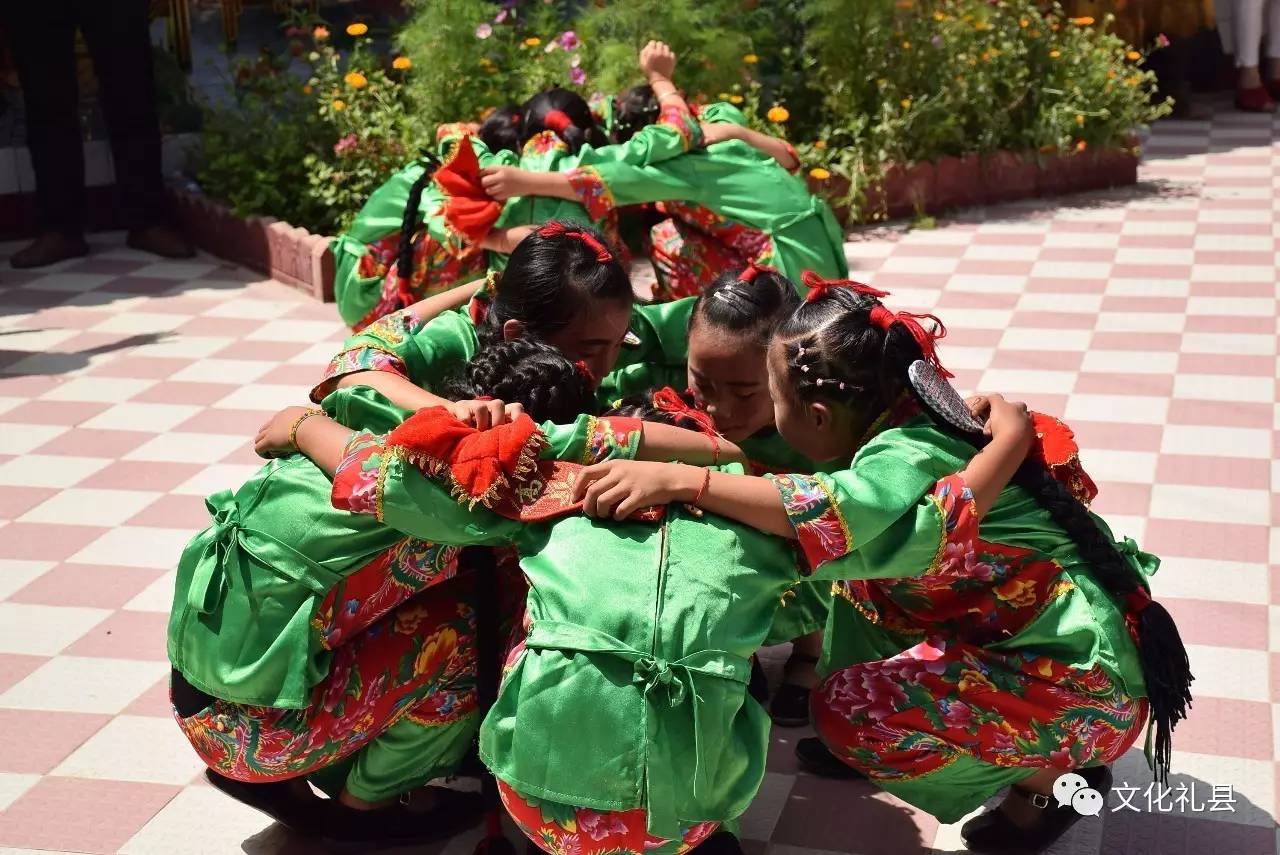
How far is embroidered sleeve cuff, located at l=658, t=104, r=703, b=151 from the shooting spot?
418 cm

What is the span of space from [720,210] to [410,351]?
66.8 inches

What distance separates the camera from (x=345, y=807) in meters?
2.52

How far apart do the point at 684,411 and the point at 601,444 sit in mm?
276

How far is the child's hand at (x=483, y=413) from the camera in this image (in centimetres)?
219

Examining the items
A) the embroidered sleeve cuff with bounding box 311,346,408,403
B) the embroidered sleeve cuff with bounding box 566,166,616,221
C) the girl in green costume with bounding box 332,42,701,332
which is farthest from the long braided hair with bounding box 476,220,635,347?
the embroidered sleeve cuff with bounding box 566,166,616,221

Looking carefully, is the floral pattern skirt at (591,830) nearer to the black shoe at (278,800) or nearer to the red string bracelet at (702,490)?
the red string bracelet at (702,490)

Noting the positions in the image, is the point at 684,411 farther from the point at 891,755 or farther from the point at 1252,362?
the point at 1252,362

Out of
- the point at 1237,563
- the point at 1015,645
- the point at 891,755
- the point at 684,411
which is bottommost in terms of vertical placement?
the point at 1237,563

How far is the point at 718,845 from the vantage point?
7.59ft

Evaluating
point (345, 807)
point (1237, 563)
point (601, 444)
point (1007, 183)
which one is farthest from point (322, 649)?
point (1007, 183)

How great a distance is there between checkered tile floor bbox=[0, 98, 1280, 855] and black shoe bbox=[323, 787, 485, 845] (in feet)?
0.40

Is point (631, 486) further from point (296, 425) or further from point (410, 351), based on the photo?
point (410, 351)

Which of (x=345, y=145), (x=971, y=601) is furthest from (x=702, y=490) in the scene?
(x=345, y=145)

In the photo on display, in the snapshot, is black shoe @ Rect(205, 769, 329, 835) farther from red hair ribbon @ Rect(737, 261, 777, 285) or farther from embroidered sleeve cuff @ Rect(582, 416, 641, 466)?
red hair ribbon @ Rect(737, 261, 777, 285)
